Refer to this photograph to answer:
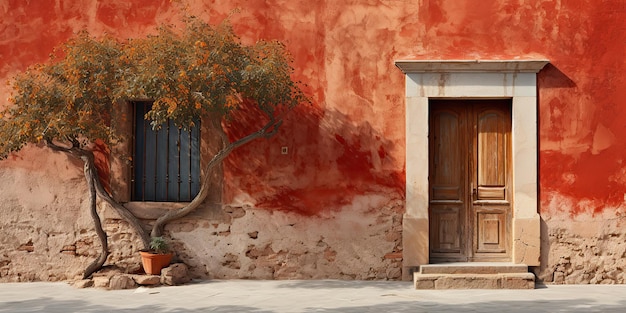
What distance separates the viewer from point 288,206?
28.9 ft

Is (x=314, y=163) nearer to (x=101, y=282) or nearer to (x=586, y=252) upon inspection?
(x=101, y=282)

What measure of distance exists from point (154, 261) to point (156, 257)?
5cm

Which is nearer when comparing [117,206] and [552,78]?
[552,78]

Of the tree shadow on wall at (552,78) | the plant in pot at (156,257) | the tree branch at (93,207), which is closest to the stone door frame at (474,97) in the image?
the tree shadow on wall at (552,78)

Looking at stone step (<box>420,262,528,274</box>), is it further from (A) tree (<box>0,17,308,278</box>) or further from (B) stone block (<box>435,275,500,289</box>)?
(A) tree (<box>0,17,308,278</box>)

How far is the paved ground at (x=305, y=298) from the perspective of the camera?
7055 mm

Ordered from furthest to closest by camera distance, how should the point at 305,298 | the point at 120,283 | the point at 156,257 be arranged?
the point at 156,257, the point at 120,283, the point at 305,298

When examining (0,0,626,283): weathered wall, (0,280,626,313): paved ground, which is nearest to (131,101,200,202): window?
(0,0,626,283): weathered wall

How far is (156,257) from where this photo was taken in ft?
27.7

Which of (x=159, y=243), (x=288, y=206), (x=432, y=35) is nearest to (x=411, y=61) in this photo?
(x=432, y=35)

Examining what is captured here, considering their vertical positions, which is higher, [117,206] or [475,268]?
[117,206]

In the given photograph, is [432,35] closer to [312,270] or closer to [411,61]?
[411,61]

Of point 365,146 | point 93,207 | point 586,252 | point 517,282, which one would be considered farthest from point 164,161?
point 586,252

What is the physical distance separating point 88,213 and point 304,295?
3.18 m
